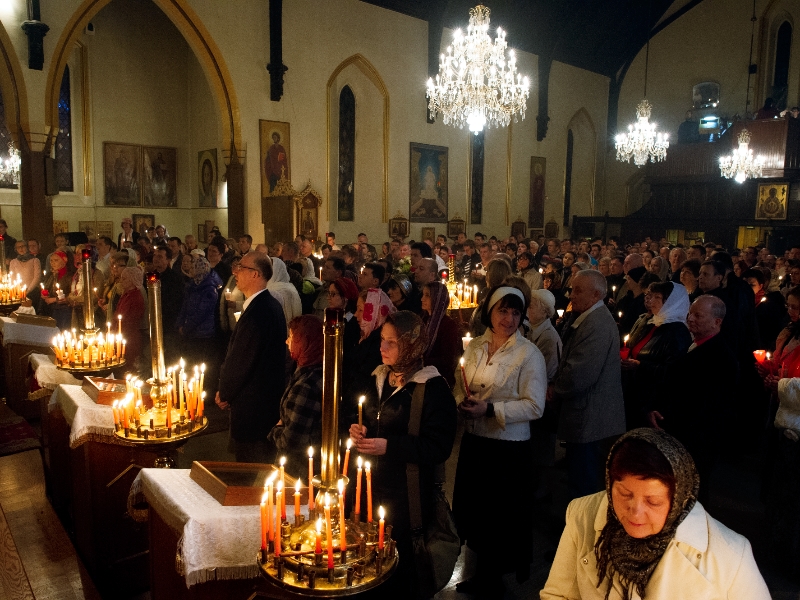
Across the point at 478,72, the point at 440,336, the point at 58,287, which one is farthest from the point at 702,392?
the point at 478,72

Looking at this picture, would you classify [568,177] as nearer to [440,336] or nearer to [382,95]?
[382,95]

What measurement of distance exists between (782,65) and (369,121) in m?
13.5

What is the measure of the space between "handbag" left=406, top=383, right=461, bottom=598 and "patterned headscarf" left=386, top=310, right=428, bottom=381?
0.10m

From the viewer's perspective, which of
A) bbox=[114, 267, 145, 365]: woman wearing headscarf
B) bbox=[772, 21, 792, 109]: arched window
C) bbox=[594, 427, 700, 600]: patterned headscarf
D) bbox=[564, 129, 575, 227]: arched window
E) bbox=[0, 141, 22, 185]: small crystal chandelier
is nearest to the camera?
bbox=[594, 427, 700, 600]: patterned headscarf

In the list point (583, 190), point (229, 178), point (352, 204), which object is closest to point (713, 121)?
point (583, 190)

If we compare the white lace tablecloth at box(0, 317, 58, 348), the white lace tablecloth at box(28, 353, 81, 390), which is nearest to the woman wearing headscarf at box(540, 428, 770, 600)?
the white lace tablecloth at box(28, 353, 81, 390)

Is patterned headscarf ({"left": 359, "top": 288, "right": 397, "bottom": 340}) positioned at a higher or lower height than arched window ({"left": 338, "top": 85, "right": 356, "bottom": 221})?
lower

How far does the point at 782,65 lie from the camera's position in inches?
788

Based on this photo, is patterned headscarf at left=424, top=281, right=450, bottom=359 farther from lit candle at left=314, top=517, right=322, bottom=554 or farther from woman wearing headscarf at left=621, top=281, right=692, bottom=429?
lit candle at left=314, top=517, right=322, bottom=554

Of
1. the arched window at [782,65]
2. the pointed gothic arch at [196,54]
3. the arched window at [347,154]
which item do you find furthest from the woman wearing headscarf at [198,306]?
the arched window at [782,65]

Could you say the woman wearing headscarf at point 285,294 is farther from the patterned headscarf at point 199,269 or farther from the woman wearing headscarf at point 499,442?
the woman wearing headscarf at point 499,442

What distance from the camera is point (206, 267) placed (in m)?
6.43

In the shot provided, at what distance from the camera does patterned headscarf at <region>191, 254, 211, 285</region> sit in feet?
20.9

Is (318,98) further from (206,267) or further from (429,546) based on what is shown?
(429,546)
